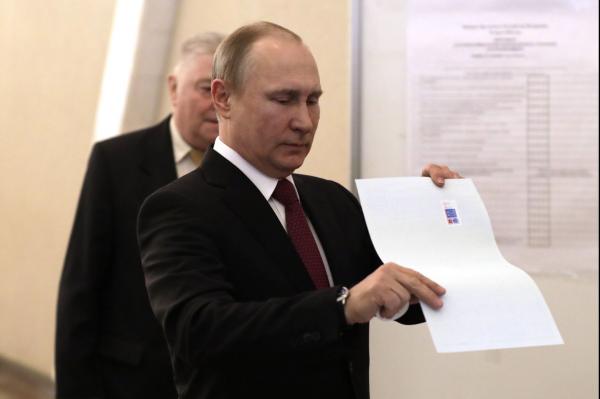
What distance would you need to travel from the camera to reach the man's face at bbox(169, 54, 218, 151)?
2145 mm

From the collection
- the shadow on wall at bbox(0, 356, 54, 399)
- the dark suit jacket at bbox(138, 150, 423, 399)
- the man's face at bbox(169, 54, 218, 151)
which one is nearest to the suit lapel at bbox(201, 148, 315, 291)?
the dark suit jacket at bbox(138, 150, 423, 399)

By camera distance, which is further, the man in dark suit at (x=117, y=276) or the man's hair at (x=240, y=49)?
the man in dark suit at (x=117, y=276)

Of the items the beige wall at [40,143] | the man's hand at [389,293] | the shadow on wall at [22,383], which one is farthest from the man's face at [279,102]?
the shadow on wall at [22,383]

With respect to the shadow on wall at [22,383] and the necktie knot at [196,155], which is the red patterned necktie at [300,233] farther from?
the shadow on wall at [22,383]

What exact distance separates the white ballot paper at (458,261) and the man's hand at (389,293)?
25 millimetres

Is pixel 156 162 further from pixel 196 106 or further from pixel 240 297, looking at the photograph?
pixel 240 297

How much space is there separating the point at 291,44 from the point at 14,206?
12.2 ft

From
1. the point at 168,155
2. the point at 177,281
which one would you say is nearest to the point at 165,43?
the point at 168,155

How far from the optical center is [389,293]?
Answer: 1.11 metres

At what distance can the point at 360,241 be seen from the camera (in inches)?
59.7

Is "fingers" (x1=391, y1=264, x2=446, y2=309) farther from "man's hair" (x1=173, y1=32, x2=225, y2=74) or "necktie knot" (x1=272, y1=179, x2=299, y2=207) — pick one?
"man's hair" (x1=173, y1=32, x2=225, y2=74)

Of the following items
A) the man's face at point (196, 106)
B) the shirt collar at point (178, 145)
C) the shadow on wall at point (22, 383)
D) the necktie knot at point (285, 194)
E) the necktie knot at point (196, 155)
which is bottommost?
the shadow on wall at point (22, 383)

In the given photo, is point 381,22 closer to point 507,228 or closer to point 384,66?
point 384,66

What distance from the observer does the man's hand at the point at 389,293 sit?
3.66ft
